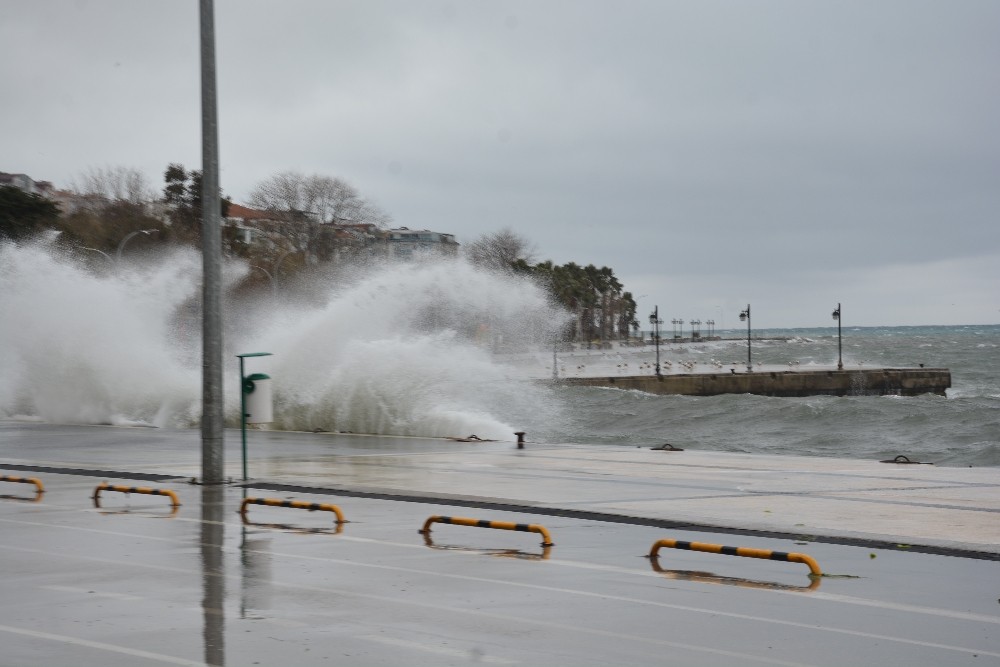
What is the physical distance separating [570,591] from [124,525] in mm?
6393

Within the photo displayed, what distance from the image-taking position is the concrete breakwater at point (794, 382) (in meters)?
92.0

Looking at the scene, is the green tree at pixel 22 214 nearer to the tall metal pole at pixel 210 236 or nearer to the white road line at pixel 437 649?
the tall metal pole at pixel 210 236

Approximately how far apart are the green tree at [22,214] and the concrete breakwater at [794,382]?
35545 millimetres

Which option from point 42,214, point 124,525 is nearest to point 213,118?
point 124,525

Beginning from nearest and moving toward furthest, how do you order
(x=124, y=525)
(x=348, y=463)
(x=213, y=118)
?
1. (x=124, y=525)
2. (x=213, y=118)
3. (x=348, y=463)

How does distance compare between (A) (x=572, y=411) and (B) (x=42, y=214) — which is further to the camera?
(B) (x=42, y=214)

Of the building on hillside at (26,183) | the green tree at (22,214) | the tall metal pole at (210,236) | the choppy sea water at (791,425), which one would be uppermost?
the building on hillside at (26,183)

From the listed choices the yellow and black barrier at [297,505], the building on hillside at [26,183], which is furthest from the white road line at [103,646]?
the building on hillside at [26,183]

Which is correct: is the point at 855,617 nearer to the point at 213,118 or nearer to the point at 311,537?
the point at 311,537

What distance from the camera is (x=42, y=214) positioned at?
75.4 metres

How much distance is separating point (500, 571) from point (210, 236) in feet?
27.9

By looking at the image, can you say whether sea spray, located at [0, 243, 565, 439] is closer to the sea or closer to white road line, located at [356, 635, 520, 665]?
the sea

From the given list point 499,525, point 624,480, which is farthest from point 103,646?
point 624,480

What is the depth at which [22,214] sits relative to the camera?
74250mm
